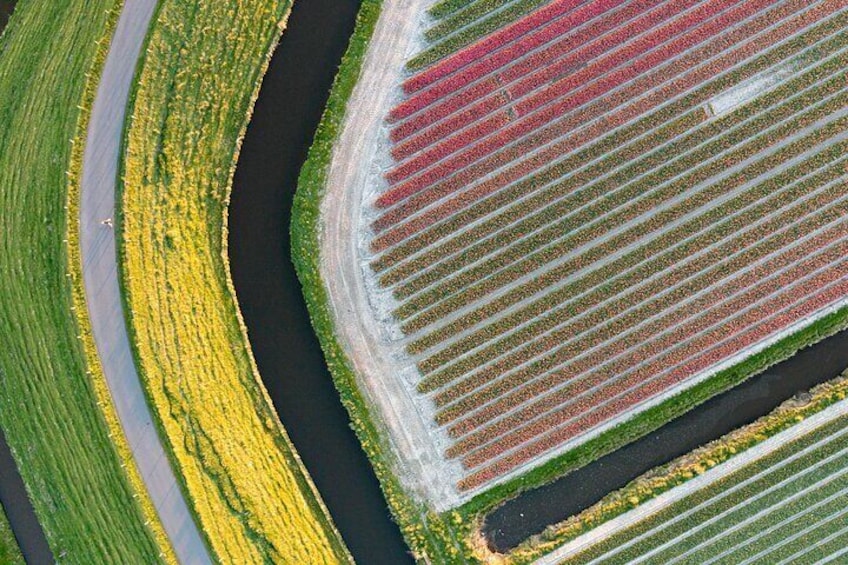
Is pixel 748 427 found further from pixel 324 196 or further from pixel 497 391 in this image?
pixel 324 196

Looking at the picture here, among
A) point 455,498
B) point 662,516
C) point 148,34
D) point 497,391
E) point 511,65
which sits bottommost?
point 662,516

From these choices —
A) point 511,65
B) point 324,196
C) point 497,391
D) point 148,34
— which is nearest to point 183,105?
point 148,34

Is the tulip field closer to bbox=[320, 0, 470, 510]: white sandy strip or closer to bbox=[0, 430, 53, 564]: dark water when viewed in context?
bbox=[320, 0, 470, 510]: white sandy strip

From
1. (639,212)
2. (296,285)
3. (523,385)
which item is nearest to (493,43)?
(639,212)

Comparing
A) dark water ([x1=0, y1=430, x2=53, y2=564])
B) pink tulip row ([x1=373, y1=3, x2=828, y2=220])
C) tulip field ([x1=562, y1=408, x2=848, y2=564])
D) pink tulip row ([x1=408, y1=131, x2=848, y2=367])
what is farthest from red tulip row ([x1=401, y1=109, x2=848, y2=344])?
dark water ([x1=0, y1=430, x2=53, y2=564])

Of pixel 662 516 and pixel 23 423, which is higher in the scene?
pixel 23 423

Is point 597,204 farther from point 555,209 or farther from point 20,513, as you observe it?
point 20,513

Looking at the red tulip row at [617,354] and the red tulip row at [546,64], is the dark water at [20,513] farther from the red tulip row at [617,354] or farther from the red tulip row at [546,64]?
the red tulip row at [546,64]

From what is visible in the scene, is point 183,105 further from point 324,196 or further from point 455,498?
point 455,498
